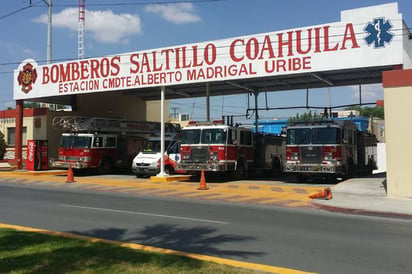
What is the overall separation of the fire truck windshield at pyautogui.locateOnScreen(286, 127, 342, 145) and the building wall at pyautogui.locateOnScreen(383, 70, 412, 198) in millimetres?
4993

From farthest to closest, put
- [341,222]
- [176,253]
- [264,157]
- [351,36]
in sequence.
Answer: [264,157], [351,36], [341,222], [176,253]

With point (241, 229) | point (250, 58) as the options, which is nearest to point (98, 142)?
point (250, 58)

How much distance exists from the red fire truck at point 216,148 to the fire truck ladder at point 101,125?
7309 millimetres

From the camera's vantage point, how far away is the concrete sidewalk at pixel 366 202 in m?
11.7

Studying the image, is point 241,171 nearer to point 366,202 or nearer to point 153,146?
point 153,146

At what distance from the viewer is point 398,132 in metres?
13.9

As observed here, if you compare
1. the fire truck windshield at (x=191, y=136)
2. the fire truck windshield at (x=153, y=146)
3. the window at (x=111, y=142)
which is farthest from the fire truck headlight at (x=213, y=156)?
the window at (x=111, y=142)

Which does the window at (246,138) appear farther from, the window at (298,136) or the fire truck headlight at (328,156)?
the fire truck headlight at (328,156)

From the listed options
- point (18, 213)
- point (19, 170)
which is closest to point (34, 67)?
point (19, 170)

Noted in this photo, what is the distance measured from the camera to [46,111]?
30.6 metres

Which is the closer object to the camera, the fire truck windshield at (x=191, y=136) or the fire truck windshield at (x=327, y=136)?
the fire truck windshield at (x=327, y=136)

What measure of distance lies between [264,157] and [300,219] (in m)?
14.1

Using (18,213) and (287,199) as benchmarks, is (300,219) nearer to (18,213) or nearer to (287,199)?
(287,199)

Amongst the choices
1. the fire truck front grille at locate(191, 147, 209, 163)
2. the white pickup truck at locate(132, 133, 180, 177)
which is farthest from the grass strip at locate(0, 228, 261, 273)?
the white pickup truck at locate(132, 133, 180, 177)
